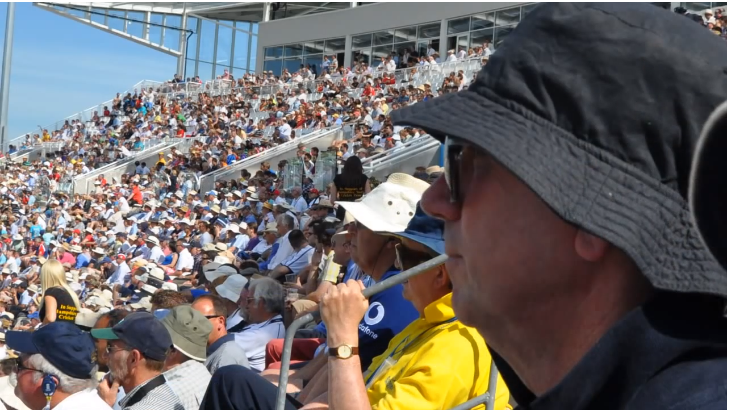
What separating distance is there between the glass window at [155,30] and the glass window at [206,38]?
8.99 ft

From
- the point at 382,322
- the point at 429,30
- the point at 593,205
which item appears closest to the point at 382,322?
the point at 382,322

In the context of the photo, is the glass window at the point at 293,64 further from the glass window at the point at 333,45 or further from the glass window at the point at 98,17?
the glass window at the point at 98,17

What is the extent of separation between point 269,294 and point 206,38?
Result: 159ft

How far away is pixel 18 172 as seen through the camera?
3516cm

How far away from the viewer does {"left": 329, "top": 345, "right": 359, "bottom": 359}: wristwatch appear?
2.79 metres

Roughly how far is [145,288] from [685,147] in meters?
12.0

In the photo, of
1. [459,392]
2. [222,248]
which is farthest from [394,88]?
[459,392]

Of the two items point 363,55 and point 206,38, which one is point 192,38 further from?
point 363,55

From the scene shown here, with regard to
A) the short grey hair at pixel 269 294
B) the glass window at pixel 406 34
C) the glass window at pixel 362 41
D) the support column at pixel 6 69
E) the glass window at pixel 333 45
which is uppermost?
the short grey hair at pixel 269 294

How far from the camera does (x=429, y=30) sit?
37062mm

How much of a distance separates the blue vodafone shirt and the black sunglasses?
100 inches

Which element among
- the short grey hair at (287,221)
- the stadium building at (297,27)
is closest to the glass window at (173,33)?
the stadium building at (297,27)

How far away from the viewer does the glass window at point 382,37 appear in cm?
3822

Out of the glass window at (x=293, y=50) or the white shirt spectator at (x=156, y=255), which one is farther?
the glass window at (x=293, y=50)
